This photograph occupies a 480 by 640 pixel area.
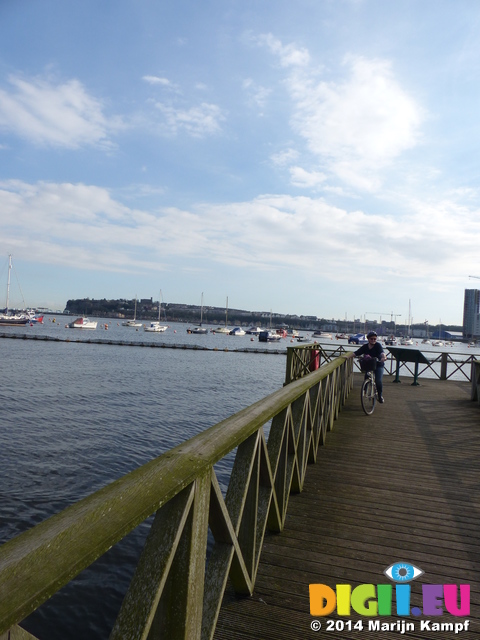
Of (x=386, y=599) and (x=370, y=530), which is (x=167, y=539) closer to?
(x=386, y=599)

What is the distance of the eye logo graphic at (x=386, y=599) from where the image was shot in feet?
9.71

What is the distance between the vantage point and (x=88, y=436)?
14797 mm

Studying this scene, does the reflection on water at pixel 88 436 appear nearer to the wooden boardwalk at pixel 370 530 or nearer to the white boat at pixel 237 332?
the wooden boardwalk at pixel 370 530

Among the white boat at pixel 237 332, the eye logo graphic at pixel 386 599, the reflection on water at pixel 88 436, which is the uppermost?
the eye logo graphic at pixel 386 599

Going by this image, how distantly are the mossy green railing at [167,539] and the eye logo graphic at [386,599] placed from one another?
18.3 inches

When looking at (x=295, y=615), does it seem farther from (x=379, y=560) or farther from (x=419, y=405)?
(x=419, y=405)

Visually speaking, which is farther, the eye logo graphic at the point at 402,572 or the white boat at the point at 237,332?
the white boat at the point at 237,332

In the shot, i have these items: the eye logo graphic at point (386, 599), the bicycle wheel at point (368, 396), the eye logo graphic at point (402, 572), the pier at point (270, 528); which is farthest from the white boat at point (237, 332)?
the eye logo graphic at point (386, 599)

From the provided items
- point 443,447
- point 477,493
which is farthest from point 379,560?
point 443,447

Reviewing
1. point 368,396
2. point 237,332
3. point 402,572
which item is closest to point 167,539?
point 402,572

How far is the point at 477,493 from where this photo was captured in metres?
5.02

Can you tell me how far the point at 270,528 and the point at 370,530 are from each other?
2.79 feet

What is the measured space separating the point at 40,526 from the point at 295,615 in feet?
7.07

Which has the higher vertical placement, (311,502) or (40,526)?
(40,526)
